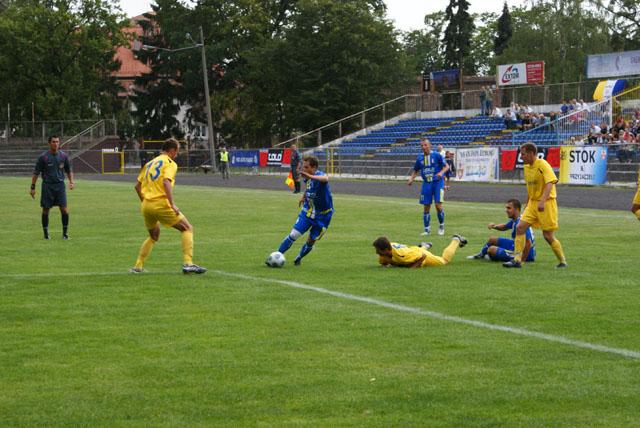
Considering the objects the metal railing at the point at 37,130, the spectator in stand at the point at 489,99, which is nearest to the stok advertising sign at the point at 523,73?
the spectator in stand at the point at 489,99

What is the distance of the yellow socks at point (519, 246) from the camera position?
552 inches

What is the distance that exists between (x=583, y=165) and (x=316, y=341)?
32.1 metres

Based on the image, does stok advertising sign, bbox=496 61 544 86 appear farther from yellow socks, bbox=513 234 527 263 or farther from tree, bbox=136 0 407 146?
yellow socks, bbox=513 234 527 263

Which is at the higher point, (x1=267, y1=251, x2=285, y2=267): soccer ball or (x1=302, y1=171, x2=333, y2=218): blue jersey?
(x1=302, y1=171, x2=333, y2=218): blue jersey

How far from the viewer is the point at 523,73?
58.3 m

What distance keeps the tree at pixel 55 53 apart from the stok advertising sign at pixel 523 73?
37387 mm

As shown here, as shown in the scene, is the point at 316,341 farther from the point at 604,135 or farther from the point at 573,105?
the point at 573,105

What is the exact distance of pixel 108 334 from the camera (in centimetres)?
905

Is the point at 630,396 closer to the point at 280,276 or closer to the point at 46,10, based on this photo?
the point at 280,276

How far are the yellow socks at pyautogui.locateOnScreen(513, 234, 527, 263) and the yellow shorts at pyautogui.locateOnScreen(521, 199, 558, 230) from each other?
0.79 feet

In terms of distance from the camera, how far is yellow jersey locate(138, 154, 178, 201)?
13.2 m

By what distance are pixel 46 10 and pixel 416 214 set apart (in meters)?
62.7

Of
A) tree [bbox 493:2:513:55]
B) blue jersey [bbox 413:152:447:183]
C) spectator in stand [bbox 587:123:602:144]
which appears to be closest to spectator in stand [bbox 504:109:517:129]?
spectator in stand [bbox 587:123:602:144]

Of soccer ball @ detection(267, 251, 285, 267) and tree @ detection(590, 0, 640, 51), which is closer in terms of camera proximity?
soccer ball @ detection(267, 251, 285, 267)
